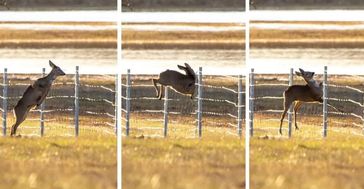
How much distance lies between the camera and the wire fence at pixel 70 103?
4074 mm

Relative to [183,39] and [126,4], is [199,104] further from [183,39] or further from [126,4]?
[126,4]

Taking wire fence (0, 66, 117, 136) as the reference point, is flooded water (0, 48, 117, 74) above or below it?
above

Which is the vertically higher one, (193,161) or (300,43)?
(300,43)

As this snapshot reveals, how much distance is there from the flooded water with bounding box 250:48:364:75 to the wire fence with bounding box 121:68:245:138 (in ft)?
0.57

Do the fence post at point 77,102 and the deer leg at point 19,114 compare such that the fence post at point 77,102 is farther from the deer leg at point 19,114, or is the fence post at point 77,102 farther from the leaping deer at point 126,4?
the leaping deer at point 126,4

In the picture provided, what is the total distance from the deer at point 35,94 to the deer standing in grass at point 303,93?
1399mm

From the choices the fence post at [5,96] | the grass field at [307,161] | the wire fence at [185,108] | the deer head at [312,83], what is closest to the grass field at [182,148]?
the wire fence at [185,108]

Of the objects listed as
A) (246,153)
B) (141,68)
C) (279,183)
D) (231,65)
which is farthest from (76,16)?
(279,183)

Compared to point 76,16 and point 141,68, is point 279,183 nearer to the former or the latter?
point 141,68

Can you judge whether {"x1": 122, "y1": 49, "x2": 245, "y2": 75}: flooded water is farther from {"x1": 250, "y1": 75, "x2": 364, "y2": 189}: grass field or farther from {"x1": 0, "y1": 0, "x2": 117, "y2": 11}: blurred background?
{"x1": 0, "y1": 0, "x2": 117, "y2": 11}: blurred background

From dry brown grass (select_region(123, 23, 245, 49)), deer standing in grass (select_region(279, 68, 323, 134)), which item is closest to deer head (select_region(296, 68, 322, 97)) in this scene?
deer standing in grass (select_region(279, 68, 323, 134))

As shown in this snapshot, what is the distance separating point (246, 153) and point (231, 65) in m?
0.55

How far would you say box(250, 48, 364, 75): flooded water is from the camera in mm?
3928

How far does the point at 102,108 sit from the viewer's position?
408 centimetres
